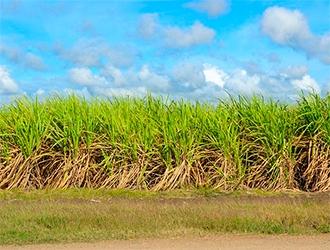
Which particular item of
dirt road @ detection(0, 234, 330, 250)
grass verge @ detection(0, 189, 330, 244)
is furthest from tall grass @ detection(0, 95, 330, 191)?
dirt road @ detection(0, 234, 330, 250)

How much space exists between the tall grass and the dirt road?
4487mm

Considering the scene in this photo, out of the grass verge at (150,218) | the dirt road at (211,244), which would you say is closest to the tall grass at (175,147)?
the grass verge at (150,218)

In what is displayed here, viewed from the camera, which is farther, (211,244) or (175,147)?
(175,147)

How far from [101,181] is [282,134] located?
367cm

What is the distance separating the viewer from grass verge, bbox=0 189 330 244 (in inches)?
333

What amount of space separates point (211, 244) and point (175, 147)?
5.07 m

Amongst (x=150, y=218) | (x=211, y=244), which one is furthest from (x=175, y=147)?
(x=211, y=244)

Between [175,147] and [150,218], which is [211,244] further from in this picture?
[175,147]

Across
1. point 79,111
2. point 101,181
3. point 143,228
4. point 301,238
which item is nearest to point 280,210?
point 301,238

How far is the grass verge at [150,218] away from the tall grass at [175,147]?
4.40ft

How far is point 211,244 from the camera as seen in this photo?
790 cm

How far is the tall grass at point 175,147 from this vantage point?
1285 cm

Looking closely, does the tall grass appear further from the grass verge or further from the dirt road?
the dirt road

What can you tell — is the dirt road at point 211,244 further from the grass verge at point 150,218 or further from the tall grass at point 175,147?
the tall grass at point 175,147
